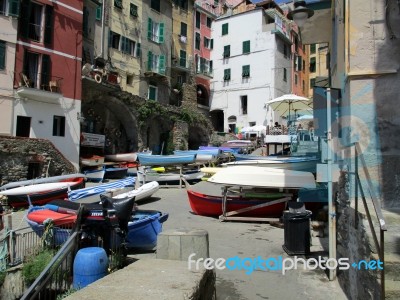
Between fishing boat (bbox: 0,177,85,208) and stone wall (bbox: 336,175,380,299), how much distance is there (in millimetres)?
13526

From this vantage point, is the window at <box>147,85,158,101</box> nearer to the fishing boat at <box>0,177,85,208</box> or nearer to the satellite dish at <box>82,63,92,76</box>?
the satellite dish at <box>82,63,92,76</box>

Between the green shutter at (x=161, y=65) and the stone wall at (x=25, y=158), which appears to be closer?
the stone wall at (x=25, y=158)

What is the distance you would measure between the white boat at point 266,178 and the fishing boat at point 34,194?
320 inches

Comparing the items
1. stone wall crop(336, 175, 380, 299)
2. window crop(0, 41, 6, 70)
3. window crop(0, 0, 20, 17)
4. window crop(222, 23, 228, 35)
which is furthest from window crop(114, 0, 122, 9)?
stone wall crop(336, 175, 380, 299)

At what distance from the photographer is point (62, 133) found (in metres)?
25.4

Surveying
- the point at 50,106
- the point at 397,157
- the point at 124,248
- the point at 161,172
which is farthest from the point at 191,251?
the point at 50,106

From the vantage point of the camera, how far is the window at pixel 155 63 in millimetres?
37750

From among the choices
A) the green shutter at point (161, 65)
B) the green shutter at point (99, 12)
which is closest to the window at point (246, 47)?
the green shutter at point (161, 65)

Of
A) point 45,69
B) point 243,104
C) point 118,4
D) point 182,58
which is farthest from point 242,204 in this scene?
point 243,104

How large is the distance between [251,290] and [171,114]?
32.1m

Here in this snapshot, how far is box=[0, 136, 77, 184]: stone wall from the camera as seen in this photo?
20.8 metres

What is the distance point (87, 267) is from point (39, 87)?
20.8 m

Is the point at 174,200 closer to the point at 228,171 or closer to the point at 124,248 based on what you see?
the point at 228,171

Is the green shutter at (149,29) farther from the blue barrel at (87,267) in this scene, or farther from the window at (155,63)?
the blue barrel at (87,267)
